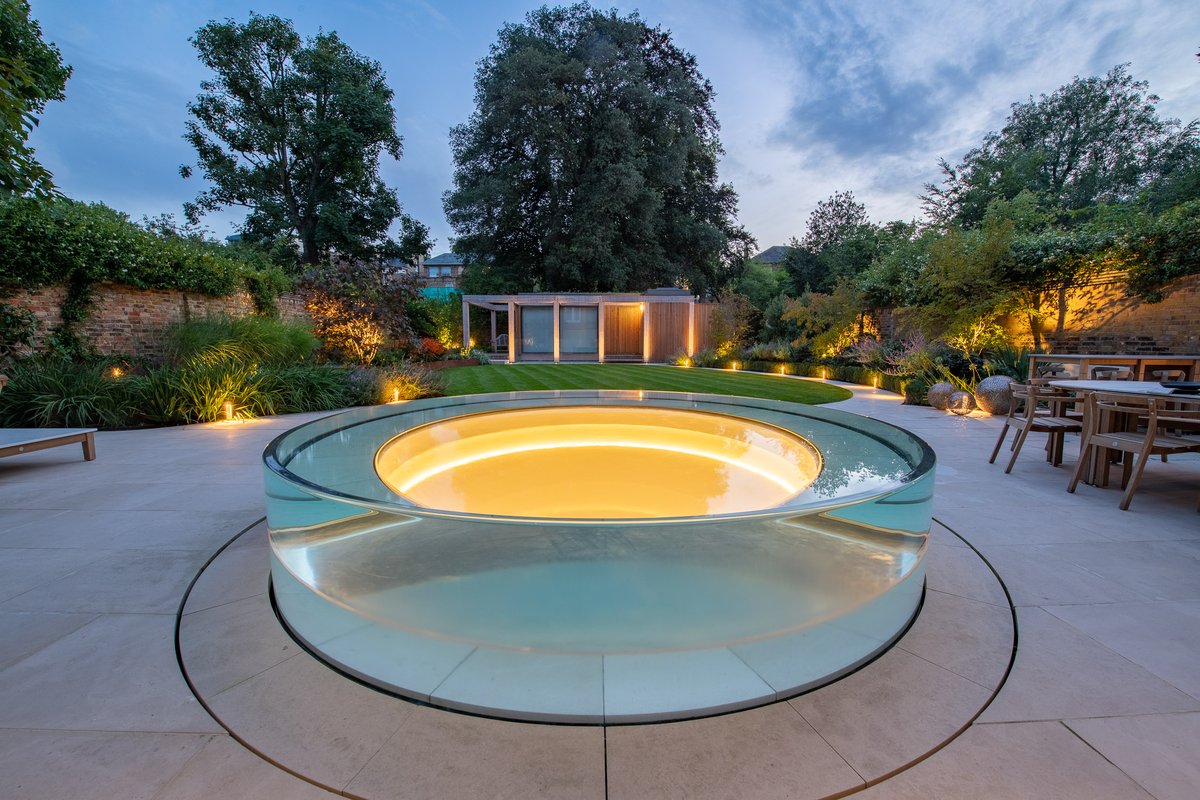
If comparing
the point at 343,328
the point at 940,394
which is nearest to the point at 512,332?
the point at 343,328

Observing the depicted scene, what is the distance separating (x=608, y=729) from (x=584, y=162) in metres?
22.3

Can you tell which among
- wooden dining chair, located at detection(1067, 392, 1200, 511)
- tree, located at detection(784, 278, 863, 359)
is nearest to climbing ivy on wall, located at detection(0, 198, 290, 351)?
wooden dining chair, located at detection(1067, 392, 1200, 511)

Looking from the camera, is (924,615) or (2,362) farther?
(2,362)

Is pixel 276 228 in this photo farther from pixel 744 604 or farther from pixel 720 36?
pixel 744 604

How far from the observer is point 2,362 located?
668 cm

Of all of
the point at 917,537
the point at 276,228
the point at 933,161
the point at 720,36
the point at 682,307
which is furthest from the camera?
the point at 933,161

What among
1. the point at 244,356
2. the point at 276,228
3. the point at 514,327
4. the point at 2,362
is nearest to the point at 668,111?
the point at 514,327

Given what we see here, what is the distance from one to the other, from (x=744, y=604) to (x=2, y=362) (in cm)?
993

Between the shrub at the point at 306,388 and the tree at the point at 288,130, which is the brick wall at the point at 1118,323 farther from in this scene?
the tree at the point at 288,130

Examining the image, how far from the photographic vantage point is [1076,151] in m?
21.5

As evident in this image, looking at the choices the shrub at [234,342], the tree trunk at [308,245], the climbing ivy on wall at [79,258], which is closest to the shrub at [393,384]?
the shrub at [234,342]

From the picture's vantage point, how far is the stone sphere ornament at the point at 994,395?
7.45 metres

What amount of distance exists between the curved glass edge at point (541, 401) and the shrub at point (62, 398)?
4311 millimetres

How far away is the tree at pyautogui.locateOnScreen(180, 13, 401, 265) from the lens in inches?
759
